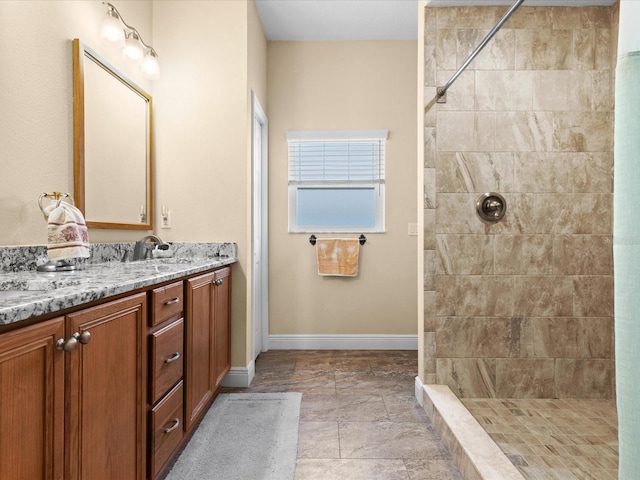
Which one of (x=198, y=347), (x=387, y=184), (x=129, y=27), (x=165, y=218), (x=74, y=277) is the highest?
(x=129, y=27)

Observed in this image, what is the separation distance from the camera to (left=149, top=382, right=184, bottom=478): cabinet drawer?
1438 mm

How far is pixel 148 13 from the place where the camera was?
2.62m

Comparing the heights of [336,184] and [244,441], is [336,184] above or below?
above

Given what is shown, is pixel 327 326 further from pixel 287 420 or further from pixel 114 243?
pixel 114 243

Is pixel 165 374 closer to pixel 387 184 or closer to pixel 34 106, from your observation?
pixel 34 106

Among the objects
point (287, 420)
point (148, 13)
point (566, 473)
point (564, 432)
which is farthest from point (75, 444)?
point (148, 13)

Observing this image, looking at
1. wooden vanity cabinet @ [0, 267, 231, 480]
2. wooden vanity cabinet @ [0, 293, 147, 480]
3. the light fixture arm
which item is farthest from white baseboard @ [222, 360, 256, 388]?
the light fixture arm

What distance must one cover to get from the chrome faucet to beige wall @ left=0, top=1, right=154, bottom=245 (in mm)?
578

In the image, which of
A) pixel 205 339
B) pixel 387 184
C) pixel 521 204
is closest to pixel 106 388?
pixel 205 339

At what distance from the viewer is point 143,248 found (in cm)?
245

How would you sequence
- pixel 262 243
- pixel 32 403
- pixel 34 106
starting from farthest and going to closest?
1. pixel 262 243
2. pixel 34 106
3. pixel 32 403

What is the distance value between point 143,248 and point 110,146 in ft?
2.00

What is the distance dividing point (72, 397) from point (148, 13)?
99.1 inches

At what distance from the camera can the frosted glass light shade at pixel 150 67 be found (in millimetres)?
2410
